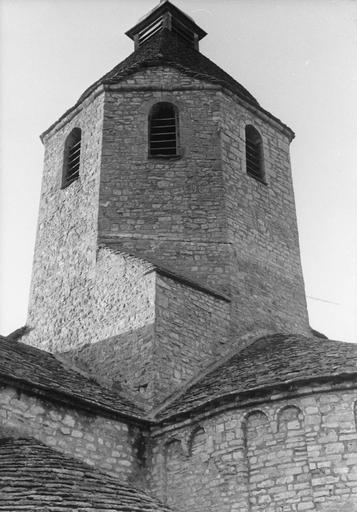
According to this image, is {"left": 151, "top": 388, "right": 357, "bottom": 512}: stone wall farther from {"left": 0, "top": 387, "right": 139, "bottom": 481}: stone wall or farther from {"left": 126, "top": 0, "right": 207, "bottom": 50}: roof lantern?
{"left": 126, "top": 0, "right": 207, "bottom": 50}: roof lantern

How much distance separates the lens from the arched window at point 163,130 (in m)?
14.5

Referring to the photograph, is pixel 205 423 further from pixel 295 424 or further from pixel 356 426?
pixel 356 426

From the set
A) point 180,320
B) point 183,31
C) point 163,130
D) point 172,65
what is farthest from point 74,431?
point 183,31

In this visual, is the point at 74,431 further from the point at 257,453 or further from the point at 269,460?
the point at 269,460

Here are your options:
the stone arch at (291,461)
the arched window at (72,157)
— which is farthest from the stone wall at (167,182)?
the stone arch at (291,461)

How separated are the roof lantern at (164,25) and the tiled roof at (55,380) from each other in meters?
10.4

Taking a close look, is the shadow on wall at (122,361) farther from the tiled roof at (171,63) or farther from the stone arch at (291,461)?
the tiled roof at (171,63)

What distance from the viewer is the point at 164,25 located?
1897 cm

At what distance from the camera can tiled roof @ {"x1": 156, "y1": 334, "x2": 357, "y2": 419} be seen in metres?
9.44

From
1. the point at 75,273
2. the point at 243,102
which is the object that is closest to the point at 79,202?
the point at 75,273

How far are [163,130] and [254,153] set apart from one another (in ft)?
6.72

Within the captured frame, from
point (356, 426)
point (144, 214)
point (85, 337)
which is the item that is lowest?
point (356, 426)

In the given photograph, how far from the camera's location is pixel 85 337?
12.8 m

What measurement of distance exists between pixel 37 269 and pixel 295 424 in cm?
716
